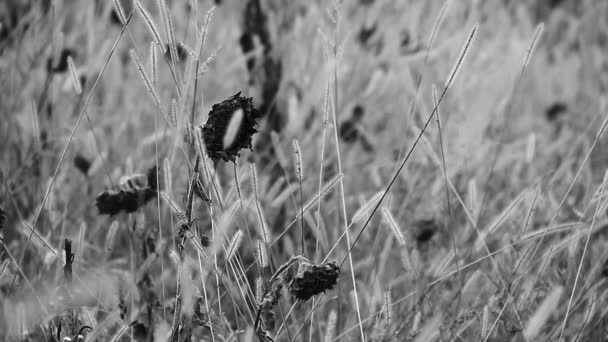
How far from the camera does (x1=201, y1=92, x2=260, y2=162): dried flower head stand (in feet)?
2.56

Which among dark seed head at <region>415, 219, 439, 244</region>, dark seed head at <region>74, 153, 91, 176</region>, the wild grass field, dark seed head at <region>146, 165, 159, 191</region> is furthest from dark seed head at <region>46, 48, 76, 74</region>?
dark seed head at <region>415, 219, 439, 244</region>

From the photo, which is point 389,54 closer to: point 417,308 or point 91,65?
point 91,65

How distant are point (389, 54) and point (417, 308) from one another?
104cm

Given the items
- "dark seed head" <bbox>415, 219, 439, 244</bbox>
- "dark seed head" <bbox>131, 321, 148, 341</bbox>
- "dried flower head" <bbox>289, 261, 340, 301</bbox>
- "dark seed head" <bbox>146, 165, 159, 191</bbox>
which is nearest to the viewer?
"dried flower head" <bbox>289, 261, 340, 301</bbox>

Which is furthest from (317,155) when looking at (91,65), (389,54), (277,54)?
(91,65)

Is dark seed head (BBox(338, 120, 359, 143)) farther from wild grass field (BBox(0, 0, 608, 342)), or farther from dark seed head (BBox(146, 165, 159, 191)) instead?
dark seed head (BBox(146, 165, 159, 191))

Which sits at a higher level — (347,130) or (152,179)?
(152,179)

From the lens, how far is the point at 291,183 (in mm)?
1542

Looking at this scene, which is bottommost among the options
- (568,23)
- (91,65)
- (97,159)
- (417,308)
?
(417,308)

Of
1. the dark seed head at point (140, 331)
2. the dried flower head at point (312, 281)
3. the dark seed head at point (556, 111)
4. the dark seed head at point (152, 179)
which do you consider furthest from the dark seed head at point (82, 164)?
the dark seed head at point (556, 111)

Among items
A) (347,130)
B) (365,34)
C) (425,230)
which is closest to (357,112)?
(347,130)

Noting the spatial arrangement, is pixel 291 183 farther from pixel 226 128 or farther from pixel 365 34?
pixel 226 128

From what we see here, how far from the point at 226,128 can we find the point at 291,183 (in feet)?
2.53

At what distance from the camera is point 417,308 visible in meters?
1.08
